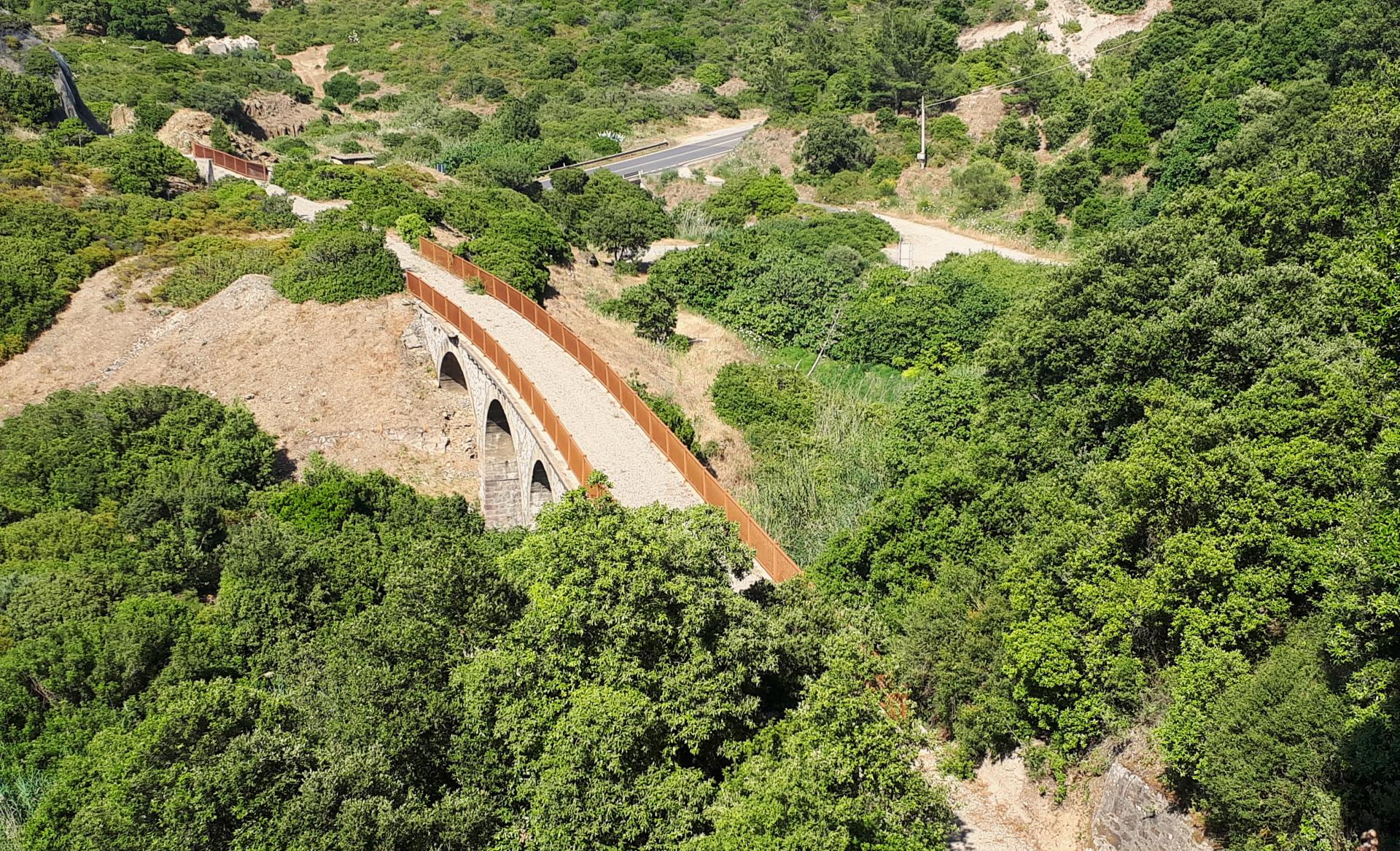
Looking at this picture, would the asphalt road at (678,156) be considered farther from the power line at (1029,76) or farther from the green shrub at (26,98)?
the green shrub at (26,98)

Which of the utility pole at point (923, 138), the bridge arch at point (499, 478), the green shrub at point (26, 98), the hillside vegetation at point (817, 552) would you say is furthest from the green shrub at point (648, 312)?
the green shrub at point (26, 98)

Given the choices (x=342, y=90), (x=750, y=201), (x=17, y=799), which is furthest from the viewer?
(x=342, y=90)

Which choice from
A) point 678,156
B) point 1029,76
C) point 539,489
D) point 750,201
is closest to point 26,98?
point 678,156

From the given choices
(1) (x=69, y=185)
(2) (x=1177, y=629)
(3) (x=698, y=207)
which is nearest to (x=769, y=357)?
(3) (x=698, y=207)

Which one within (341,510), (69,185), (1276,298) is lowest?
(341,510)

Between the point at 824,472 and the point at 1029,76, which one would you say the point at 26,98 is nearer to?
the point at 824,472

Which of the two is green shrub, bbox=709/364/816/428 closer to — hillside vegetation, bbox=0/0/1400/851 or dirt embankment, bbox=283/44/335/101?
hillside vegetation, bbox=0/0/1400/851

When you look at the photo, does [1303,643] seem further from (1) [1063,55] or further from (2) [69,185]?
(1) [1063,55]
